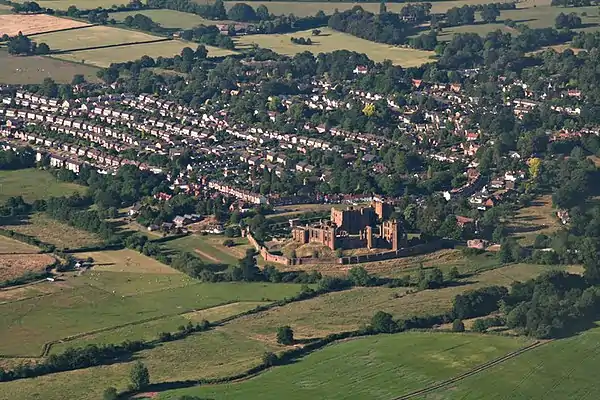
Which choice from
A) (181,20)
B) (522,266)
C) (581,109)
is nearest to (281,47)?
(181,20)

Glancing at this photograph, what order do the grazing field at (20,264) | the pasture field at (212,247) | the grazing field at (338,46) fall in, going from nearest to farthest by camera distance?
1. the grazing field at (20,264)
2. the pasture field at (212,247)
3. the grazing field at (338,46)

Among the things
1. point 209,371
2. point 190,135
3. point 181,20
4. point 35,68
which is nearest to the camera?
point 209,371

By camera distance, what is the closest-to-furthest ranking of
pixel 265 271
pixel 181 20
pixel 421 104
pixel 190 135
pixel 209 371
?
pixel 209 371
pixel 265 271
pixel 190 135
pixel 421 104
pixel 181 20

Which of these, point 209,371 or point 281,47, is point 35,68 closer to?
point 281,47

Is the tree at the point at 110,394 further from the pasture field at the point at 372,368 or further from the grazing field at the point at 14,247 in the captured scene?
the grazing field at the point at 14,247

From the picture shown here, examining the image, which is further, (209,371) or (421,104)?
(421,104)

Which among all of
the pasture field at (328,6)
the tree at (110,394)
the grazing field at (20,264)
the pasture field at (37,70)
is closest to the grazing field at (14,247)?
the grazing field at (20,264)
